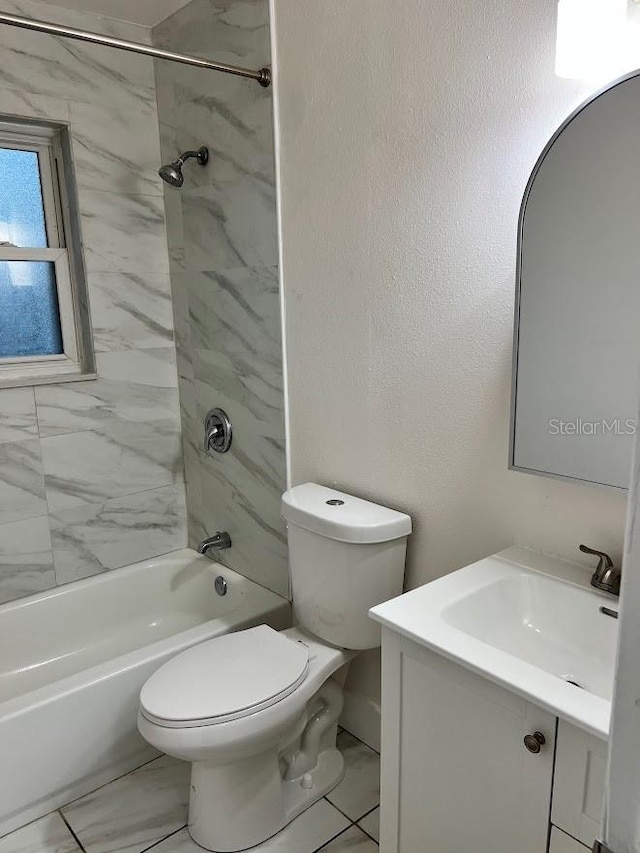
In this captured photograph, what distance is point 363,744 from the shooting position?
6.79 ft

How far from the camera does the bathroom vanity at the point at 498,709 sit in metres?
0.99

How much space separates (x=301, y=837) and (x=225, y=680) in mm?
514

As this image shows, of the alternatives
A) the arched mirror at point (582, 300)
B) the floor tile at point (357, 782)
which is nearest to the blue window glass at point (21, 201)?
the arched mirror at point (582, 300)

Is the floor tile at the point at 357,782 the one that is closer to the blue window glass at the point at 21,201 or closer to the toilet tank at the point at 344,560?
the toilet tank at the point at 344,560

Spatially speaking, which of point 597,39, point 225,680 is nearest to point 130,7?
point 597,39

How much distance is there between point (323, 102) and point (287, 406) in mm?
936

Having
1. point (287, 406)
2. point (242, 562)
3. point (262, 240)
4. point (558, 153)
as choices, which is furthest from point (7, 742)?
point (558, 153)

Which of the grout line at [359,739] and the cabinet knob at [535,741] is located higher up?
the cabinet knob at [535,741]

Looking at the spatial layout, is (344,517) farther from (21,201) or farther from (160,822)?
(21,201)

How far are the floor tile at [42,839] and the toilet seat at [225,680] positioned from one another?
1.63 feet

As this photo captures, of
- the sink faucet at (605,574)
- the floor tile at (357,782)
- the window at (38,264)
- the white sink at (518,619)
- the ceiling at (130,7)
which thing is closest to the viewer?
the white sink at (518,619)

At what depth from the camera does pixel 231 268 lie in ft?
7.32

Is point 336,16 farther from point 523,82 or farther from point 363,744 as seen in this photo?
point 363,744

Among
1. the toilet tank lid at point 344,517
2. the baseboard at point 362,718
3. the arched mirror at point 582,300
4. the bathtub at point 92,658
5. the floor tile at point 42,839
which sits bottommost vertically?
the floor tile at point 42,839
